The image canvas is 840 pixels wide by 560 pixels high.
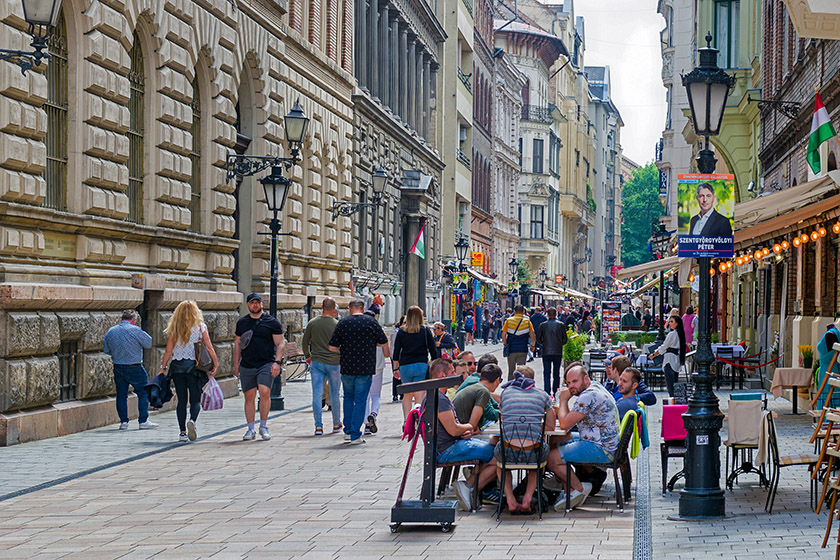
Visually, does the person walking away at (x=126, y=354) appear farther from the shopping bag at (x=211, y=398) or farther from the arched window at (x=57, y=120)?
the arched window at (x=57, y=120)

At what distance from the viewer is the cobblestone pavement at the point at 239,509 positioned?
9.49 m

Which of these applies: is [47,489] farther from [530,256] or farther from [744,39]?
[530,256]

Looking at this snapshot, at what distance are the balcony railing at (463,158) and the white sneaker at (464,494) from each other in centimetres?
5030

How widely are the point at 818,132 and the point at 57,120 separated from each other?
1004cm

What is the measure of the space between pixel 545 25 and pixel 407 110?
6359cm

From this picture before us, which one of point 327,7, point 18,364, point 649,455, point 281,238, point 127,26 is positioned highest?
point 327,7

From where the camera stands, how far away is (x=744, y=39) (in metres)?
39.3

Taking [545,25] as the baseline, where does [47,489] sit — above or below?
below

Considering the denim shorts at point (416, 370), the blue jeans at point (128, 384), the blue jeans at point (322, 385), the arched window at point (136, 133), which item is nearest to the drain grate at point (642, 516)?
the denim shorts at point (416, 370)

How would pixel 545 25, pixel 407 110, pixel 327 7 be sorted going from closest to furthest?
1. pixel 327 7
2. pixel 407 110
3. pixel 545 25

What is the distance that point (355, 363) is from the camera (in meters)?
16.5

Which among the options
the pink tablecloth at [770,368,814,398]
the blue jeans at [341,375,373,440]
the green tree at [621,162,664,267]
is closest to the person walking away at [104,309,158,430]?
the blue jeans at [341,375,373,440]

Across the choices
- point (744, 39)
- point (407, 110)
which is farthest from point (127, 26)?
point (407, 110)

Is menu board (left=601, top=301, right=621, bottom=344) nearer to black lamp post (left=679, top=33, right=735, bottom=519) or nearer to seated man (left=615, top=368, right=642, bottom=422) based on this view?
seated man (left=615, top=368, right=642, bottom=422)
